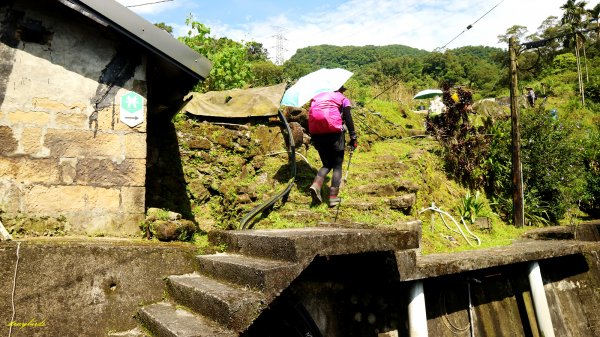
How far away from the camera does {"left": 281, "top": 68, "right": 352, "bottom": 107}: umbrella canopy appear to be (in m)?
6.91

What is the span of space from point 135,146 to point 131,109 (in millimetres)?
438

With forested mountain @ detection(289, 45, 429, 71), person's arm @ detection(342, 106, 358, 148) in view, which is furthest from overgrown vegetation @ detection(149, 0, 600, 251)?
forested mountain @ detection(289, 45, 429, 71)

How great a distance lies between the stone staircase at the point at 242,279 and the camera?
106 inches

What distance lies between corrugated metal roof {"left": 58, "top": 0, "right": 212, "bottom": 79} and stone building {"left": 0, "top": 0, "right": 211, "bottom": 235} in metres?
0.01

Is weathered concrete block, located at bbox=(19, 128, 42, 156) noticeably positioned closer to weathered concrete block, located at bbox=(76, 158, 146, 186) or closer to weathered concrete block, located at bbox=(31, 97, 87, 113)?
weathered concrete block, located at bbox=(31, 97, 87, 113)

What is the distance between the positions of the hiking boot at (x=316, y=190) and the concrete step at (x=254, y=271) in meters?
2.90

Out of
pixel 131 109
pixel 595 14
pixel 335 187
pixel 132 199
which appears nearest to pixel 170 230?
pixel 132 199

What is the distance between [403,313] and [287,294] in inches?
60.7

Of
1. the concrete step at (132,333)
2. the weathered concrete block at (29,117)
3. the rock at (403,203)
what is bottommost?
the concrete step at (132,333)

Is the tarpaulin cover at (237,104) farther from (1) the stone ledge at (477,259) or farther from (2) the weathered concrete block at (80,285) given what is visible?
(2) the weathered concrete block at (80,285)

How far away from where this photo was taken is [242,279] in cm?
308

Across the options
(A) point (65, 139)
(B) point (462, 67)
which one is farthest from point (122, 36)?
(B) point (462, 67)

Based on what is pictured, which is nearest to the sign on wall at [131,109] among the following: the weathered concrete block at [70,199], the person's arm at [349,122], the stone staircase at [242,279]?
the weathered concrete block at [70,199]

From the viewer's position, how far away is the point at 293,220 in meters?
6.29
